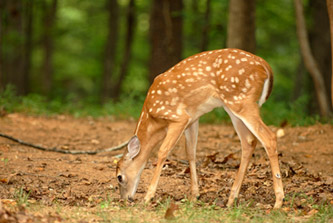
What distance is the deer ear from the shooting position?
6.12 meters

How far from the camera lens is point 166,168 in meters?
7.34

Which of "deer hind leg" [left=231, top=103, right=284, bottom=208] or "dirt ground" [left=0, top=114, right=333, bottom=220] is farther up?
"deer hind leg" [left=231, top=103, right=284, bottom=208]

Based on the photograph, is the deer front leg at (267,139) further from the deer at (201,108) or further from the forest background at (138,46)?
the forest background at (138,46)

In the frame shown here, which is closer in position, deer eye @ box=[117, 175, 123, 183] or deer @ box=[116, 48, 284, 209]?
deer @ box=[116, 48, 284, 209]

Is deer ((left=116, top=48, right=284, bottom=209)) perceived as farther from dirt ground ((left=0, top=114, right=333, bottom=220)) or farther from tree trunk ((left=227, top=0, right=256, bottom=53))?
tree trunk ((left=227, top=0, right=256, bottom=53))

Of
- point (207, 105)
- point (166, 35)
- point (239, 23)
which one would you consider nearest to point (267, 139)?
point (207, 105)

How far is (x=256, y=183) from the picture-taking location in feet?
21.8

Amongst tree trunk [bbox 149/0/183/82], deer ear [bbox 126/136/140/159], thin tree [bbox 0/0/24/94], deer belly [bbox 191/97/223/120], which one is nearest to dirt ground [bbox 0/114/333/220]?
deer ear [bbox 126/136/140/159]

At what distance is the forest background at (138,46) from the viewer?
1191 centimetres

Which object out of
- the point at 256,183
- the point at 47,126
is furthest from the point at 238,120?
the point at 47,126

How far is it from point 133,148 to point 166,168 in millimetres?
1280

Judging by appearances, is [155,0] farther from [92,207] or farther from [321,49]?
[92,207]

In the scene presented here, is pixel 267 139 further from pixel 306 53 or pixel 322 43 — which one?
pixel 322 43

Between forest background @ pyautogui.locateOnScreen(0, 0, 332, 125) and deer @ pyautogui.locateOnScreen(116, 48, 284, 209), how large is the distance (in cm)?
447
